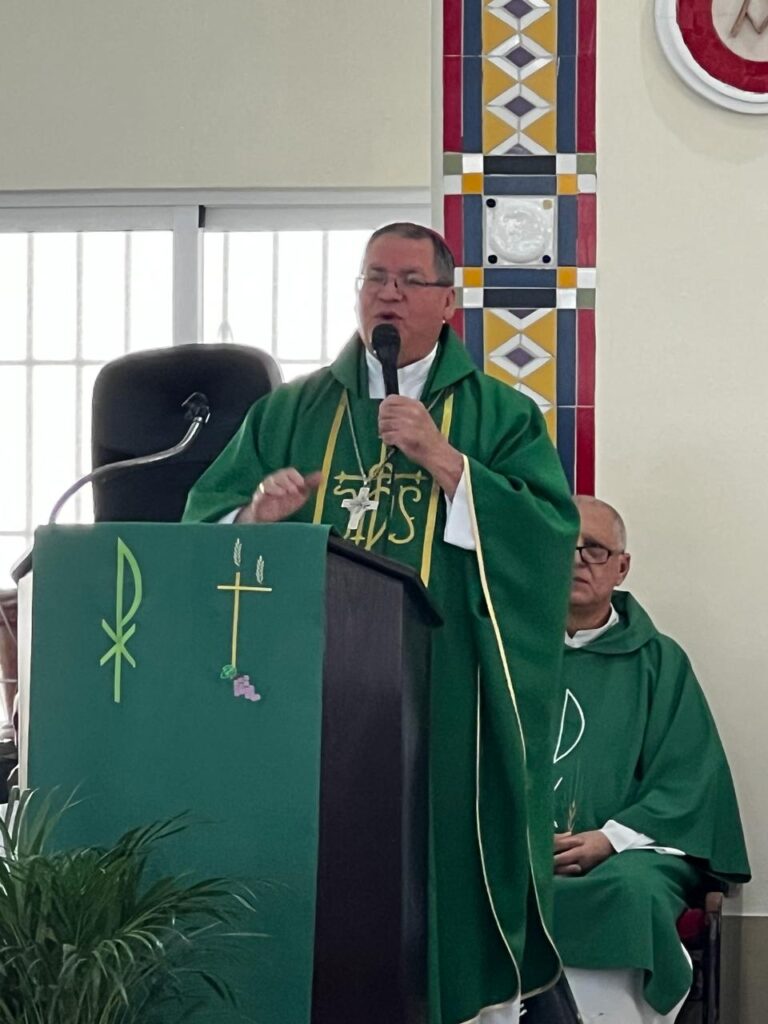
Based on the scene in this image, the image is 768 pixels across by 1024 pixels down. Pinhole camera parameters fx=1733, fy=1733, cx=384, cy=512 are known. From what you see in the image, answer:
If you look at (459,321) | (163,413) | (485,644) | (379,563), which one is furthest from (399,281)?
(163,413)

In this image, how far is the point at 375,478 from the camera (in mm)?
3045

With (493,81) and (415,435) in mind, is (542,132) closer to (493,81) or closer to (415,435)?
(493,81)

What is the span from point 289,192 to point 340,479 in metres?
2.69

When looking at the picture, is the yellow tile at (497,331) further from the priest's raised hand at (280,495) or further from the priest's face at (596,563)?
the priest's raised hand at (280,495)

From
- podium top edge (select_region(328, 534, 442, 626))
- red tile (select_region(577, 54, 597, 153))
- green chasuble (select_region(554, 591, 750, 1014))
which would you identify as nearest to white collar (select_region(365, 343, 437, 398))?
podium top edge (select_region(328, 534, 442, 626))

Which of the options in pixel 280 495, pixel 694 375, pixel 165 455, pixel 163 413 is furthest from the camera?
pixel 163 413

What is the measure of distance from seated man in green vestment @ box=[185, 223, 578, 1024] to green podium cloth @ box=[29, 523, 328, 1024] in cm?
28

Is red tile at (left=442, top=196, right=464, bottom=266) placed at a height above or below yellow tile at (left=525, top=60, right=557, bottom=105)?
below

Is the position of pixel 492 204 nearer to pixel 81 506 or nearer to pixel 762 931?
pixel 762 931

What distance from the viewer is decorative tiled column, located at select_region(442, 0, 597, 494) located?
4098 millimetres

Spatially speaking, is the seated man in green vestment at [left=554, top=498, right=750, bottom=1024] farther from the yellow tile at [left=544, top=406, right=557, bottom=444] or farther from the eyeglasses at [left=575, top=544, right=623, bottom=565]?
the yellow tile at [left=544, top=406, right=557, bottom=444]

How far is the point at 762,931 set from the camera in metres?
4.00

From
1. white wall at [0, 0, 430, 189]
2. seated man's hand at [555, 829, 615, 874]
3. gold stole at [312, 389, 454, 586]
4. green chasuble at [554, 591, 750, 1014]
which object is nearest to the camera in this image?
gold stole at [312, 389, 454, 586]

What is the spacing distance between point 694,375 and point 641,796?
1.00m
